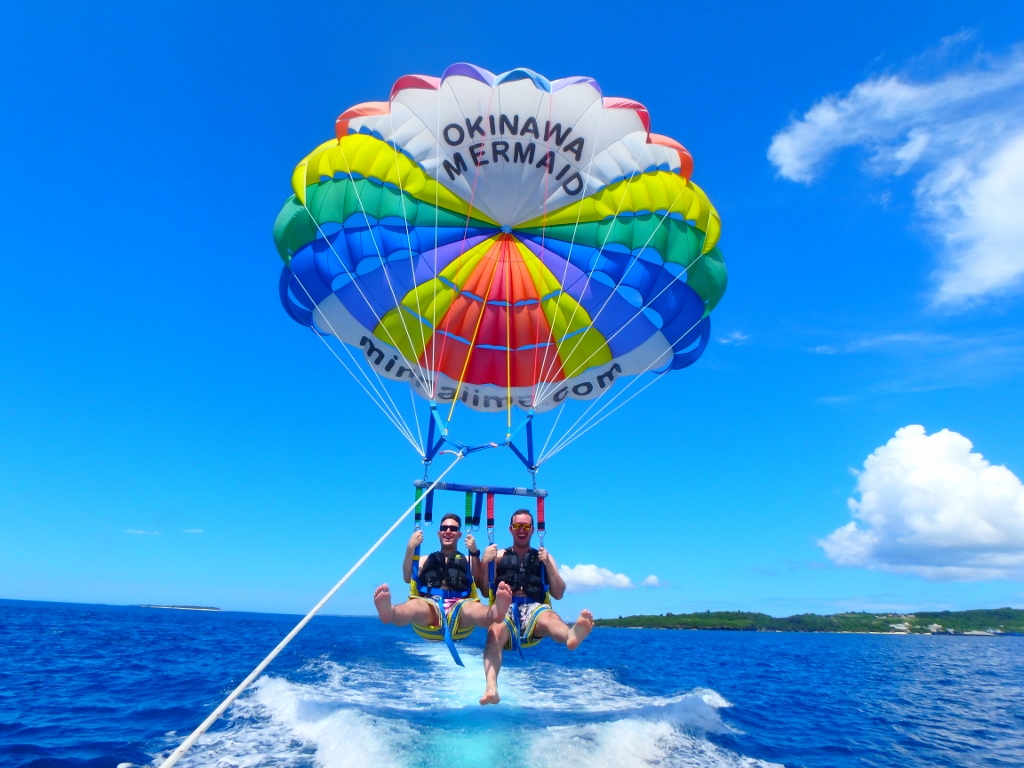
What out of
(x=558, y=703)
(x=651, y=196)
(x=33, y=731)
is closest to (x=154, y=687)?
(x=33, y=731)

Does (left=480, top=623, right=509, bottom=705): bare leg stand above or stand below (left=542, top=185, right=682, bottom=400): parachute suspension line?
below

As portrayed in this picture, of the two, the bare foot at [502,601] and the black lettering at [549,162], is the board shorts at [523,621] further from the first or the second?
the black lettering at [549,162]

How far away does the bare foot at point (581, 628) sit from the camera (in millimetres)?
5234

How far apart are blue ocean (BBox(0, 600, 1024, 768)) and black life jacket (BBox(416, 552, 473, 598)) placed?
2.27m

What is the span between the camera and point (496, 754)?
7.49m

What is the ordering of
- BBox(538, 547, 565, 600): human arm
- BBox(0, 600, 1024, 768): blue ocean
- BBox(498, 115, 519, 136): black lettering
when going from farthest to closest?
BBox(498, 115, 519, 136): black lettering, BBox(0, 600, 1024, 768): blue ocean, BBox(538, 547, 565, 600): human arm

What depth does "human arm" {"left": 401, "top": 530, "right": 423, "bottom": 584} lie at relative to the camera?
20.5 feet

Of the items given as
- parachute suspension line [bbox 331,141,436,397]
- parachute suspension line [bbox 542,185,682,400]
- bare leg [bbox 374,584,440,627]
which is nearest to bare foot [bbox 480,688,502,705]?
bare leg [bbox 374,584,440,627]

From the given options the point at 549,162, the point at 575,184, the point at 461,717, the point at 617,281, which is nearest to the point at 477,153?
the point at 549,162

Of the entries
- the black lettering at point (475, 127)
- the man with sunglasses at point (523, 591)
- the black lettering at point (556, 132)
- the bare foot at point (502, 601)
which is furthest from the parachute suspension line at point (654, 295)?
the bare foot at point (502, 601)

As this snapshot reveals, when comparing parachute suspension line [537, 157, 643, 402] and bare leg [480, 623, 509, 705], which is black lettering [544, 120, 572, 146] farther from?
bare leg [480, 623, 509, 705]

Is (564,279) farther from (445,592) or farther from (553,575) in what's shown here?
(445,592)

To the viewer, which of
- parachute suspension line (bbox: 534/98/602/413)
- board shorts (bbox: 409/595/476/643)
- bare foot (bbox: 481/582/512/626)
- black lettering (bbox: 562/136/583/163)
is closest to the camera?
bare foot (bbox: 481/582/512/626)

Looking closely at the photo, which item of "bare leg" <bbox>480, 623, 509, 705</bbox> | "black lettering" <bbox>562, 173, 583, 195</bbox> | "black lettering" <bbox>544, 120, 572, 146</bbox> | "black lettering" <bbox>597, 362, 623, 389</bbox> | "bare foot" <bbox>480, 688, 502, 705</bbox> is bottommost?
"bare foot" <bbox>480, 688, 502, 705</bbox>
